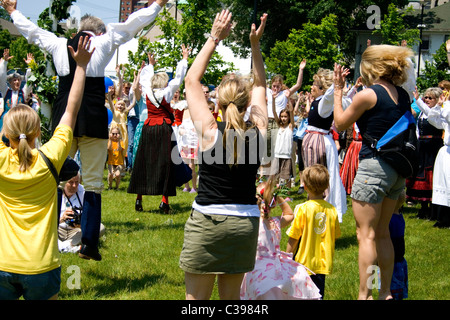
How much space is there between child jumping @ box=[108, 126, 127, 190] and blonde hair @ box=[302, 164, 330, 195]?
6.78m

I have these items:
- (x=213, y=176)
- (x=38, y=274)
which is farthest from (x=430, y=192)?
(x=38, y=274)

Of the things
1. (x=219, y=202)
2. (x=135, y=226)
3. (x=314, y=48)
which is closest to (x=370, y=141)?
(x=219, y=202)

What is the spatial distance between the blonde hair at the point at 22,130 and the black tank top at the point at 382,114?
2.57m

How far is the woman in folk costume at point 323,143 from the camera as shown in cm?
714

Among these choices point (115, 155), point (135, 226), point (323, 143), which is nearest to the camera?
point (323, 143)

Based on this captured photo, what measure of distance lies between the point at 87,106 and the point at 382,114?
2696 millimetres

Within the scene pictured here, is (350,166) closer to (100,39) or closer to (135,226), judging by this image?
(135,226)

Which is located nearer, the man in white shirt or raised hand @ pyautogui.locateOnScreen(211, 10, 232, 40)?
raised hand @ pyautogui.locateOnScreen(211, 10, 232, 40)

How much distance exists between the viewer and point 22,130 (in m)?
3.31

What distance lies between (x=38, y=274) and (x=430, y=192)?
7919 millimetres

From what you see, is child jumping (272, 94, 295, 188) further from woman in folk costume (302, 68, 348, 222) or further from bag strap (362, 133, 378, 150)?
bag strap (362, 133, 378, 150)

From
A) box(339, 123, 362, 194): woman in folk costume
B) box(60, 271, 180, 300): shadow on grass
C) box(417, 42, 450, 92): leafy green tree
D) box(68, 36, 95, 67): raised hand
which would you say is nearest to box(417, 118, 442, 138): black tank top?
box(339, 123, 362, 194): woman in folk costume

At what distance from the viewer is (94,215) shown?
5.06 metres

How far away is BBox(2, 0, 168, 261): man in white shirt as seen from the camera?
500 centimetres
